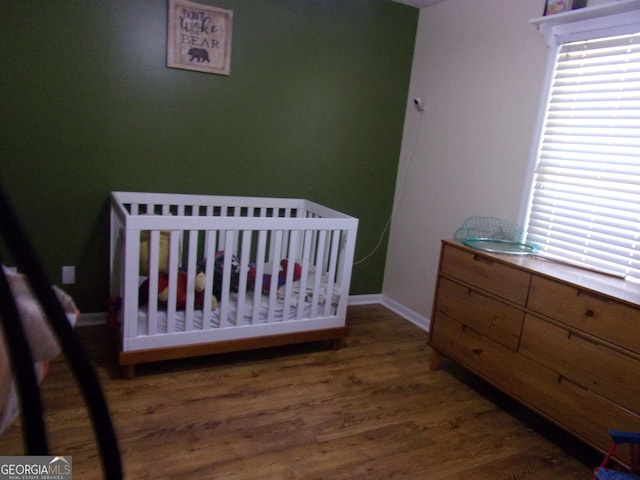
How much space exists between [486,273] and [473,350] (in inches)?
16.3

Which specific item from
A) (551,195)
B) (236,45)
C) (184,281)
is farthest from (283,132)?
(551,195)

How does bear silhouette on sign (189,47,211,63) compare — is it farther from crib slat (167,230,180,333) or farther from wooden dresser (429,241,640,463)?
wooden dresser (429,241,640,463)

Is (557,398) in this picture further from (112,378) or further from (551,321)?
(112,378)

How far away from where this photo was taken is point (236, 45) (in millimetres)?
2877

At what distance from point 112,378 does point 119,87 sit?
1599 millimetres

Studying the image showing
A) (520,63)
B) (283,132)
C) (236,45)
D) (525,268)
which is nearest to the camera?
(525,268)

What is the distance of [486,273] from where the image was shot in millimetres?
2305

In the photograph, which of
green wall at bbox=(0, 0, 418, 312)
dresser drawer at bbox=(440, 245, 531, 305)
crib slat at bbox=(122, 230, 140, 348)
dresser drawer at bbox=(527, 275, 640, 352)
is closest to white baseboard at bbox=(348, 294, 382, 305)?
green wall at bbox=(0, 0, 418, 312)

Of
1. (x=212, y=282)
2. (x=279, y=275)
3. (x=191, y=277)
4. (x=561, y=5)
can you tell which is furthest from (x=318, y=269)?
(x=561, y=5)

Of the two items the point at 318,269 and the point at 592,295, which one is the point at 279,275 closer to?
the point at 318,269

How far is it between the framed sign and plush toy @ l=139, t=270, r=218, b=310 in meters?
1.28

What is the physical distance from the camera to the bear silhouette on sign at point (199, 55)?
9.06 feet

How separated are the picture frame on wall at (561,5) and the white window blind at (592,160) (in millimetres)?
169

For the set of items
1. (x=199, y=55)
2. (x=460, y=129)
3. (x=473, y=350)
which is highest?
(x=199, y=55)
